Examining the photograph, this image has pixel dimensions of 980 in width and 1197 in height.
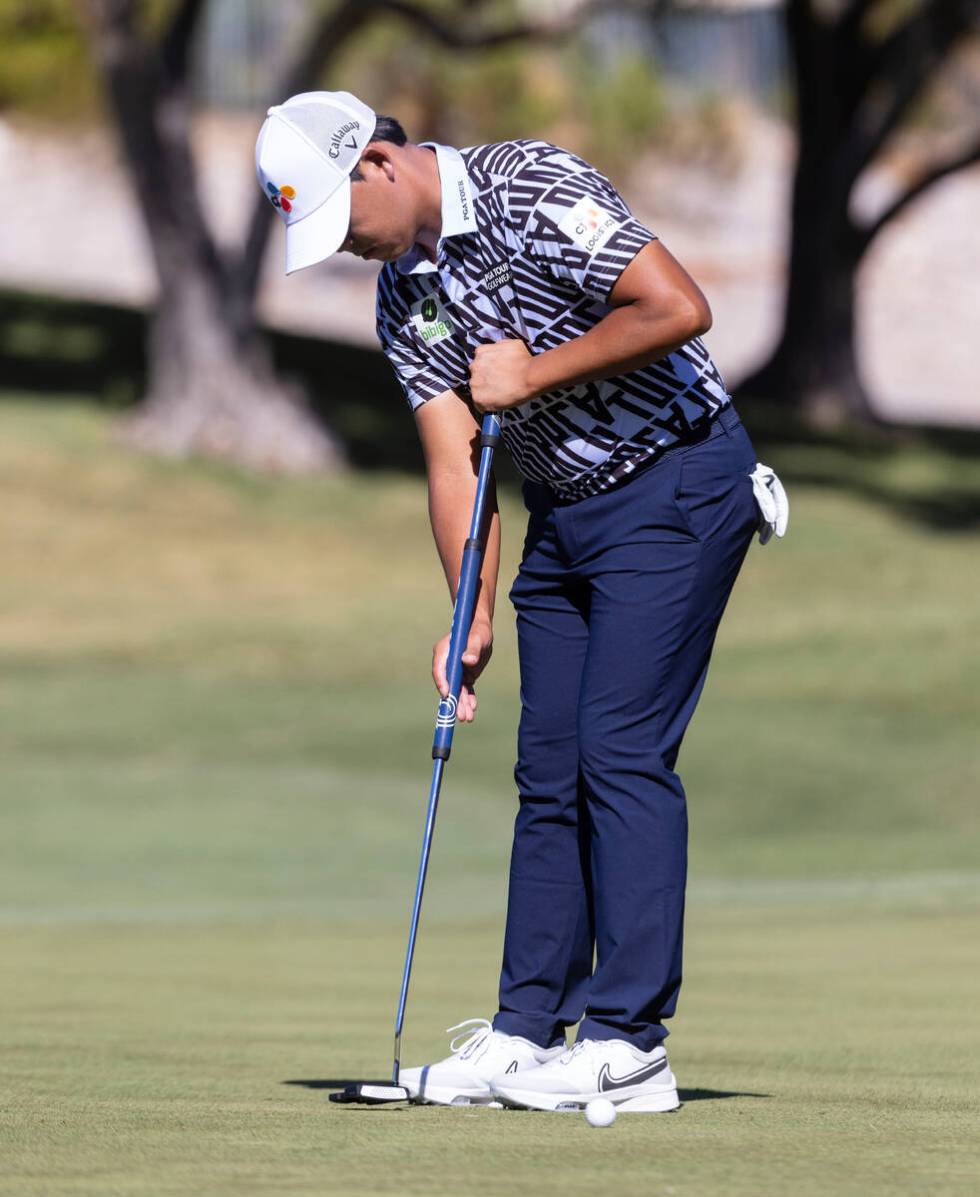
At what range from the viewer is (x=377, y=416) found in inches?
1085

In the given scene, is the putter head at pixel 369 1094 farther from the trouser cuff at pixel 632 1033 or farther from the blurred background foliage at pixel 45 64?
the blurred background foliage at pixel 45 64

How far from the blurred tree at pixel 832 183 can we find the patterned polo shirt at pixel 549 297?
23.7 meters

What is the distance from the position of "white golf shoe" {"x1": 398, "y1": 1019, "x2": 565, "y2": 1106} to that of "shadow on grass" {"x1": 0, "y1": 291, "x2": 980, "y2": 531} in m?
20.1

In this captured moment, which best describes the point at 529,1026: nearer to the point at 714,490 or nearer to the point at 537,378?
the point at 714,490

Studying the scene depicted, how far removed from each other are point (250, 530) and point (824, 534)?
5389mm

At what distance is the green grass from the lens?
161 inches

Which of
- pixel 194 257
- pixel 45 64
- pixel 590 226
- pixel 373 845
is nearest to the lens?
pixel 590 226

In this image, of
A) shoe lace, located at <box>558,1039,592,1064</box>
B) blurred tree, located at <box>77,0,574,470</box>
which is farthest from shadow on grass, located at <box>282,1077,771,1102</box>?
blurred tree, located at <box>77,0,574,470</box>

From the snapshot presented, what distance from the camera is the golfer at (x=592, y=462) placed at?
458cm

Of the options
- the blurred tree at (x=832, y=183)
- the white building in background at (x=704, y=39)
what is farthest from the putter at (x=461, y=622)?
the blurred tree at (x=832, y=183)

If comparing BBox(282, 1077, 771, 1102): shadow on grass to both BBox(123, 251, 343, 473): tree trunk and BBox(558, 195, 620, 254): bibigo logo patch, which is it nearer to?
BBox(558, 195, 620, 254): bibigo logo patch

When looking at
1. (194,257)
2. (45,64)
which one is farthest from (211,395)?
(45,64)

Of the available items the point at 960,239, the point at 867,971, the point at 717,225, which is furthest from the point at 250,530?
the point at 960,239

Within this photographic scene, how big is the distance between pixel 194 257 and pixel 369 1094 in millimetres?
20186
